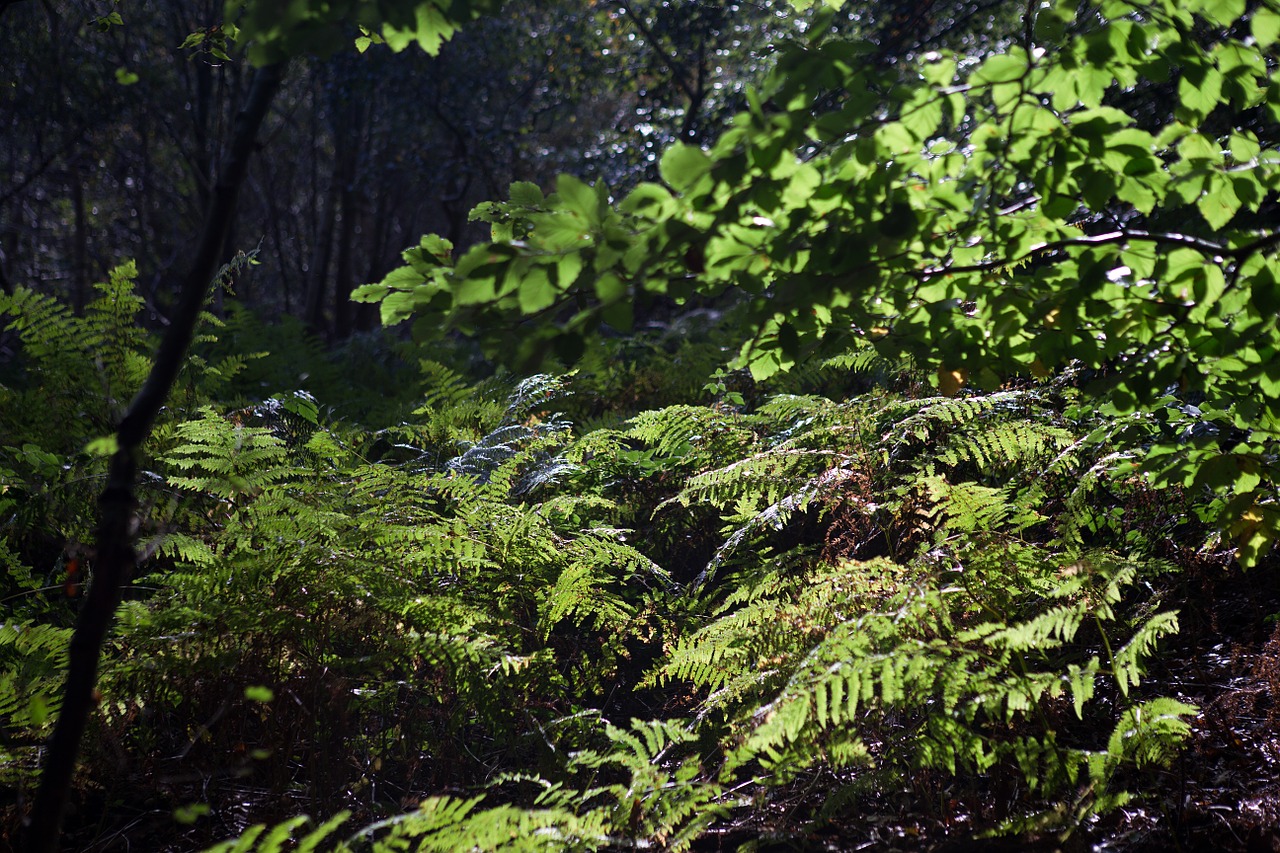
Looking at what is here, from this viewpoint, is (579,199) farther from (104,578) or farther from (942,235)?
(104,578)

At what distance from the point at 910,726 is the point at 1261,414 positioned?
1.16 metres

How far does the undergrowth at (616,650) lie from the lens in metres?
1.99

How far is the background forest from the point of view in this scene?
1.50 metres

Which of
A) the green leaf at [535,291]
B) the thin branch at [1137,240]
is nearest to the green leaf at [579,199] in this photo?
the green leaf at [535,291]

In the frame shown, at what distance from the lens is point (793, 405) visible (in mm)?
3605

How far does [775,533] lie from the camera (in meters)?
3.79

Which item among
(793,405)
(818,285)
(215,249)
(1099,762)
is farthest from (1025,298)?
(793,405)

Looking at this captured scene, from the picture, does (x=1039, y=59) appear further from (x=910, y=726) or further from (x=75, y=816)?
(x=75, y=816)

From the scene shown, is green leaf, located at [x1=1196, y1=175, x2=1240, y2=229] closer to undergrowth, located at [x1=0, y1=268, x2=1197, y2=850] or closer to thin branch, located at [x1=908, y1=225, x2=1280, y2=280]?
thin branch, located at [x1=908, y1=225, x2=1280, y2=280]

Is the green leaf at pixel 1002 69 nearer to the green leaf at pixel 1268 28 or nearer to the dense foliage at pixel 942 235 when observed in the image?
the dense foliage at pixel 942 235

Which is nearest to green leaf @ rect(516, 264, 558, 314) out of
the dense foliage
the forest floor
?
the dense foliage

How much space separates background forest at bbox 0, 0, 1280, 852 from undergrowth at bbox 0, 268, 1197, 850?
2 centimetres

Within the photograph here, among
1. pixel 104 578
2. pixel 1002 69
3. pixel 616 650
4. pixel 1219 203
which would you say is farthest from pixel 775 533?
pixel 104 578

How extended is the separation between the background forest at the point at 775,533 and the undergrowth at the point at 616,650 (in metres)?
0.02
